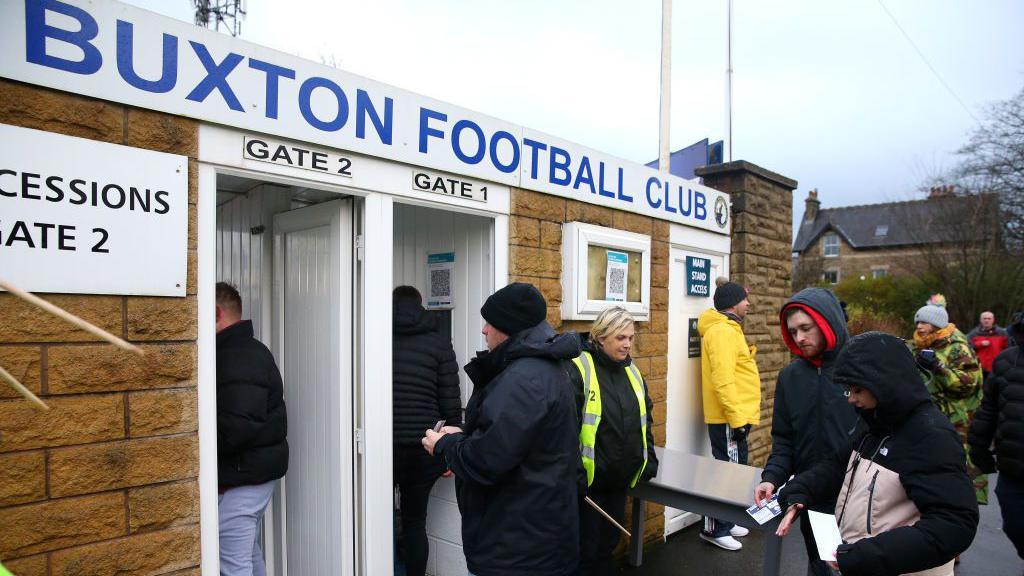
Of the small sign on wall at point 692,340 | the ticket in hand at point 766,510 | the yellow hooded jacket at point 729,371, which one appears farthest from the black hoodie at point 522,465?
the small sign on wall at point 692,340

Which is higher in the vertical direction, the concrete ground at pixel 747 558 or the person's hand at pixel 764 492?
the person's hand at pixel 764 492

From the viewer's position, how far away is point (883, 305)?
22.2 m

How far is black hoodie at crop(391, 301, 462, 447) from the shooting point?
140 inches

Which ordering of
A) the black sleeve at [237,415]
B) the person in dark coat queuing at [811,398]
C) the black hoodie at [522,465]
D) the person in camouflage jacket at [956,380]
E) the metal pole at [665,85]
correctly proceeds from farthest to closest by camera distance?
the metal pole at [665,85], the person in camouflage jacket at [956,380], the black sleeve at [237,415], the person in dark coat queuing at [811,398], the black hoodie at [522,465]

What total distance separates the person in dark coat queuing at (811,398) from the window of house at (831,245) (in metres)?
48.1

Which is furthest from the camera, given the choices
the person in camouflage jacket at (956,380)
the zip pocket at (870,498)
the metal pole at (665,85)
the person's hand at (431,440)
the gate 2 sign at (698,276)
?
the metal pole at (665,85)

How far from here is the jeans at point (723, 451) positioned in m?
5.16

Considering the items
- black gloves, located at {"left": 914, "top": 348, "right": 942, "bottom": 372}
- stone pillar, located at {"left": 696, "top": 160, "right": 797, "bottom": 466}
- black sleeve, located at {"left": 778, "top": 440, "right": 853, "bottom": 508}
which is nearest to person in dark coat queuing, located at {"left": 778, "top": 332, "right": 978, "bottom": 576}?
black sleeve, located at {"left": 778, "top": 440, "right": 853, "bottom": 508}

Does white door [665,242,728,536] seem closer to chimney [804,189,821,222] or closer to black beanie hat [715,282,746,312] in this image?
black beanie hat [715,282,746,312]

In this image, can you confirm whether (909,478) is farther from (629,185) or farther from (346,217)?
(629,185)

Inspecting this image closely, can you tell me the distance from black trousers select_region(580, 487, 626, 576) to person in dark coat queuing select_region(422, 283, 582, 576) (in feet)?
2.05

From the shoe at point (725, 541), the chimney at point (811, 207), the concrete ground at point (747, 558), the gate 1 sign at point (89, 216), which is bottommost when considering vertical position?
the concrete ground at point (747, 558)

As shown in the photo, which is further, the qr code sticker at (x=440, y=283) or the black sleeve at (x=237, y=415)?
the qr code sticker at (x=440, y=283)

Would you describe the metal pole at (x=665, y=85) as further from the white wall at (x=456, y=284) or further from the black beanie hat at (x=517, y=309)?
the black beanie hat at (x=517, y=309)
